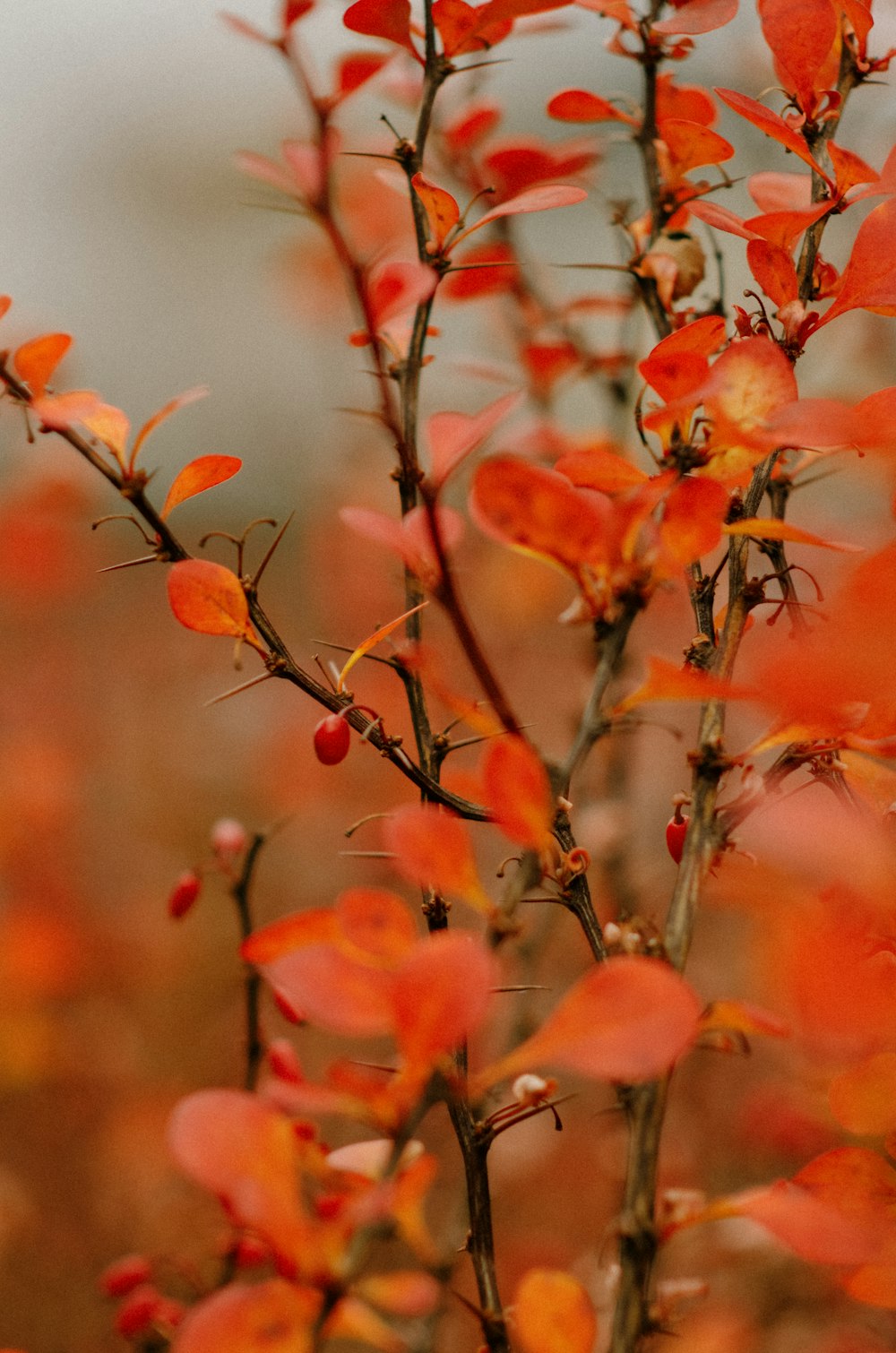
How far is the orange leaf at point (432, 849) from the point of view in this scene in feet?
1.04

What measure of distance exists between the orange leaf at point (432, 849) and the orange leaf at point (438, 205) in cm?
26

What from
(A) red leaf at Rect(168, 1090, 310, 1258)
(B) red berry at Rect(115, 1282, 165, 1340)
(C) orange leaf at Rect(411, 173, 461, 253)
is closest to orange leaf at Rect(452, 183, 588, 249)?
(C) orange leaf at Rect(411, 173, 461, 253)

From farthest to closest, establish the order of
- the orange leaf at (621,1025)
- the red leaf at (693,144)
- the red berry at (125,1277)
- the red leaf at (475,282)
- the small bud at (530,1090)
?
the red leaf at (475,282) < the red berry at (125,1277) < the red leaf at (693,144) < the small bud at (530,1090) < the orange leaf at (621,1025)

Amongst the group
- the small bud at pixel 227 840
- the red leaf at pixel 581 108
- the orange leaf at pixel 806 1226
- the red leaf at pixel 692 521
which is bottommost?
the small bud at pixel 227 840

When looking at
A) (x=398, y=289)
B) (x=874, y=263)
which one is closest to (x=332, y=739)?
(x=398, y=289)

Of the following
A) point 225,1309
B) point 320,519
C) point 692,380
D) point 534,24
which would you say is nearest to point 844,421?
point 692,380

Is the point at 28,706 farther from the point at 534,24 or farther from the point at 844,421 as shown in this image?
the point at 844,421

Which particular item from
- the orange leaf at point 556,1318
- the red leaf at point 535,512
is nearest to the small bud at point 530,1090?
the orange leaf at point 556,1318

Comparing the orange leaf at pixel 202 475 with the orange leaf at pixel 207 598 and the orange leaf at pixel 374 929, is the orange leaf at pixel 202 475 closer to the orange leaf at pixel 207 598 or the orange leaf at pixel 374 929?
the orange leaf at pixel 207 598

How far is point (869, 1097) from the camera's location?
0.42 metres

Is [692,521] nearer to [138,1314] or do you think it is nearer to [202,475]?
[202,475]

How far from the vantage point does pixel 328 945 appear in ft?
1.05

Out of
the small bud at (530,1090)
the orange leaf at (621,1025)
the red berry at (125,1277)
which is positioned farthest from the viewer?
the red berry at (125,1277)

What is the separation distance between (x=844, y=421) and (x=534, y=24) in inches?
18.8
